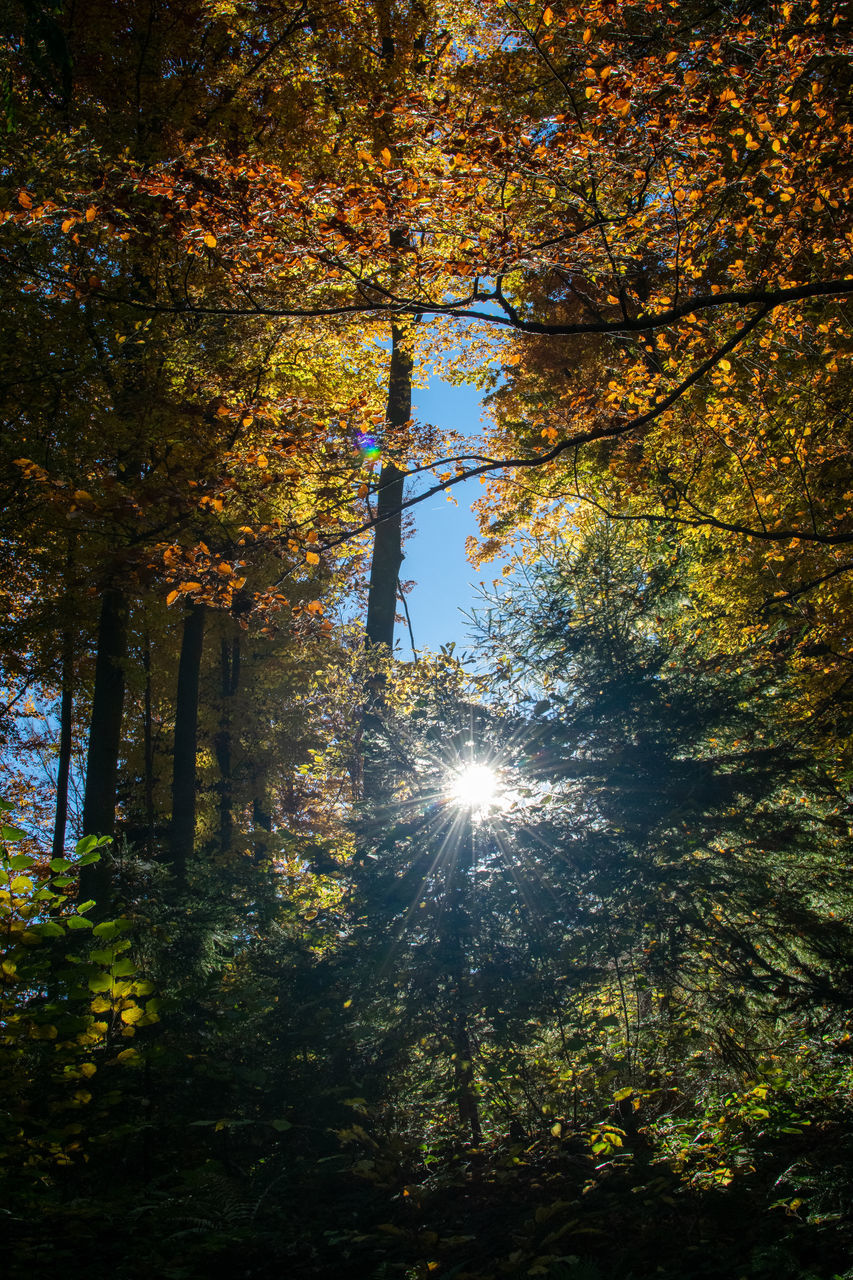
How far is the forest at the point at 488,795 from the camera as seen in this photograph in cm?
269

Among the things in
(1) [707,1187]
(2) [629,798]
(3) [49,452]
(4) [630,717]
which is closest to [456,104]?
(4) [630,717]

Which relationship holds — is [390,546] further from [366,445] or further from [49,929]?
[49,929]

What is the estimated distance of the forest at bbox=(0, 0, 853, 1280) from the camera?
269cm

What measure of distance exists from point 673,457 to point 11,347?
7385mm

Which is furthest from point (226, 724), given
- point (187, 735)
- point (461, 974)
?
point (461, 974)

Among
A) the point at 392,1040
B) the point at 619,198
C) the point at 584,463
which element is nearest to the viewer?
the point at 392,1040

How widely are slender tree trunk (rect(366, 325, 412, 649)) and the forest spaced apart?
1.64 meters

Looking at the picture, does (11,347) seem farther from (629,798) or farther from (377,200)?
(629,798)

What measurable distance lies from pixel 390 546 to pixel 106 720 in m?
4.31

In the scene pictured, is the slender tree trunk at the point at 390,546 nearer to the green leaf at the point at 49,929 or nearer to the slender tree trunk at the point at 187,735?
the slender tree trunk at the point at 187,735

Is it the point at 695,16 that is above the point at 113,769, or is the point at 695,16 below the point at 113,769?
above

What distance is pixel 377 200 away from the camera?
14.5 ft

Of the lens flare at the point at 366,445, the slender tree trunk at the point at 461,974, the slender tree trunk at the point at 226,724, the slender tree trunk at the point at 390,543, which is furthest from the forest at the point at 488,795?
the slender tree trunk at the point at 226,724

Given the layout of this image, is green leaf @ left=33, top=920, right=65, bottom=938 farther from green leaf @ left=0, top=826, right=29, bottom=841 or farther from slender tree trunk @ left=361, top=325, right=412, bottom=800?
slender tree trunk @ left=361, top=325, right=412, bottom=800
